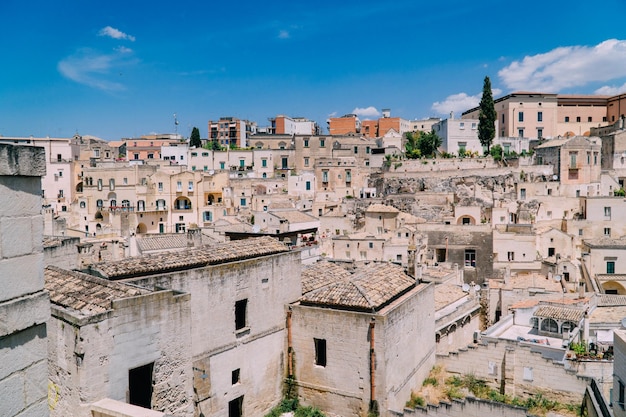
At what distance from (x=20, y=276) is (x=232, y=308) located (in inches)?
453

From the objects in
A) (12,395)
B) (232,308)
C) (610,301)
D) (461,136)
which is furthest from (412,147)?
(12,395)

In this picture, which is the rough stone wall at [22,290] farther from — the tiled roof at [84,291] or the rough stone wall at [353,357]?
the rough stone wall at [353,357]

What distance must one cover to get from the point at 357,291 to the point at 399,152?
201ft

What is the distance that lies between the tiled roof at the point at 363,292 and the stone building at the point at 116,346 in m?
5.63

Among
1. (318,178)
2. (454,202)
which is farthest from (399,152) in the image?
(454,202)

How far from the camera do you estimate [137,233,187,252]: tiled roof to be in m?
31.2

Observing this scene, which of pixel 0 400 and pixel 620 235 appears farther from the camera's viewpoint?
pixel 620 235

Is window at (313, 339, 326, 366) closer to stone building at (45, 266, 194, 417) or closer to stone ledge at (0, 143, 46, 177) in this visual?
→ stone building at (45, 266, 194, 417)

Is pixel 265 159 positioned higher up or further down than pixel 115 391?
higher up

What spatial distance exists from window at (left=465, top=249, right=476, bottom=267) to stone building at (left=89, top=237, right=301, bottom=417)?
2326 cm

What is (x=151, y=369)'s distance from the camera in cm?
1102

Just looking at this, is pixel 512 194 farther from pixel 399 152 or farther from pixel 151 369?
pixel 151 369

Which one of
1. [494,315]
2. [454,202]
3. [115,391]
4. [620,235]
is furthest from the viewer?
[454,202]

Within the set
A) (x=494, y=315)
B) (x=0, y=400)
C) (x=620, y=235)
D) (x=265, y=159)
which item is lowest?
(x=494, y=315)
